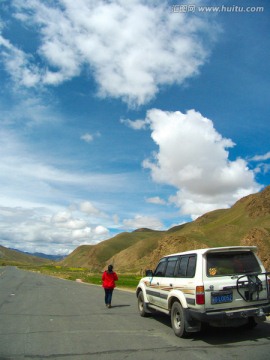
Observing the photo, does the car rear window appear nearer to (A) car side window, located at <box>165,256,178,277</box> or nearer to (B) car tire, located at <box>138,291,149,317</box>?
(A) car side window, located at <box>165,256,178,277</box>

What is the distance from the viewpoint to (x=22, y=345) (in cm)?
803

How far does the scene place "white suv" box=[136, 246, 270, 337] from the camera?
7.99m

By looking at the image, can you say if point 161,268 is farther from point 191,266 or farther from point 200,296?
point 200,296

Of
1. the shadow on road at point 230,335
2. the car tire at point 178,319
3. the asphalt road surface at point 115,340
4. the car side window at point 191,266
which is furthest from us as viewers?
the car side window at point 191,266

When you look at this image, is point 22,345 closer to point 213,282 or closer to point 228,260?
point 213,282

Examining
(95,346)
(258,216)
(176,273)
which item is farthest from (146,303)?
(258,216)

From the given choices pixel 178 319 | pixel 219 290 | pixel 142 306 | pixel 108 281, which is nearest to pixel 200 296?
pixel 219 290

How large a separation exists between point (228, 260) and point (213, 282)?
81cm

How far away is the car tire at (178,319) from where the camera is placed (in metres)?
8.49

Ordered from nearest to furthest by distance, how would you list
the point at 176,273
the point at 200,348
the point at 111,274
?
the point at 200,348 → the point at 176,273 → the point at 111,274

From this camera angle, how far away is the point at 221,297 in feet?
26.5

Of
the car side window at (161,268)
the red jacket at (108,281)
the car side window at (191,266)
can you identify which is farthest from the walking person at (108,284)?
the car side window at (191,266)

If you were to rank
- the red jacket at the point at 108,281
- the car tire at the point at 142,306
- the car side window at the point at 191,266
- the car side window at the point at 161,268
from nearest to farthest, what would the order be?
the car side window at the point at 191,266 < the car side window at the point at 161,268 < the car tire at the point at 142,306 < the red jacket at the point at 108,281

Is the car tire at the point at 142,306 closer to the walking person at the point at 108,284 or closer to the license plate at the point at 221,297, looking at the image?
the walking person at the point at 108,284
